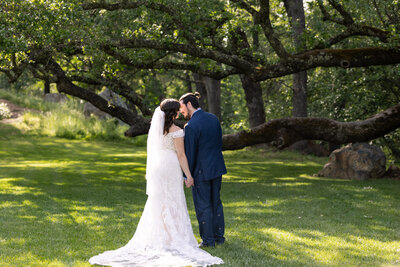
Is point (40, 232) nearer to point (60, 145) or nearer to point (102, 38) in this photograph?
point (102, 38)

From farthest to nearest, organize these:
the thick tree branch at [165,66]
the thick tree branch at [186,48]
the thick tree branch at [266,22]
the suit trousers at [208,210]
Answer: the thick tree branch at [165,66]
the thick tree branch at [186,48]
the thick tree branch at [266,22]
the suit trousers at [208,210]

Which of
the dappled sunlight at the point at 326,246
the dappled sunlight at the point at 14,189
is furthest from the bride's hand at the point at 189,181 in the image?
the dappled sunlight at the point at 14,189

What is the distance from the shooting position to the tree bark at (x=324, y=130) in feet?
52.6

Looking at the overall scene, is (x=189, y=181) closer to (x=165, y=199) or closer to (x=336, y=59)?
(x=165, y=199)

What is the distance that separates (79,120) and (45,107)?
5.20m

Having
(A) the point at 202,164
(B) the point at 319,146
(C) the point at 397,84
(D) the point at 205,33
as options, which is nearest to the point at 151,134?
(A) the point at 202,164

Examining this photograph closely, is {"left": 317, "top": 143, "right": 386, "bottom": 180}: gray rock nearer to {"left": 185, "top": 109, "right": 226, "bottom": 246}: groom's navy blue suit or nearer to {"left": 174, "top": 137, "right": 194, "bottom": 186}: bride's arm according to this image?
{"left": 185, "top": 109, "right": 226, "bottom": 246}: groom's navy blue suit

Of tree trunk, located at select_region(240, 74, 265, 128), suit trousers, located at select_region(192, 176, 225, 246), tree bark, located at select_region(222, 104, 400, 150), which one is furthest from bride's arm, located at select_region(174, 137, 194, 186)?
tree trunk, located at select_region(240, 74, 265, 128)

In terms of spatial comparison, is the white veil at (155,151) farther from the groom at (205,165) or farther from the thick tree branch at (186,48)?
the thick tree branch at (186,48)

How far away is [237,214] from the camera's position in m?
10.7

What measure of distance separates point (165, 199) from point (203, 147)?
1021 mm

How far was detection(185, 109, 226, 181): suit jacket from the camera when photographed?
289 inches

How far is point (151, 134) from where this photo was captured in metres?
7.55

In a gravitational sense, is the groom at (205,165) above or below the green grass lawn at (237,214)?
above
